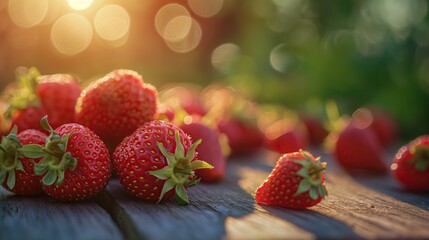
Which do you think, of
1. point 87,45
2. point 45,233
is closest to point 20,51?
point 87,45

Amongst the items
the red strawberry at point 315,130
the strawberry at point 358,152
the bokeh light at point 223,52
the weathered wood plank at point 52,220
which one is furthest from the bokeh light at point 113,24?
the weathered wood plank at point 52,220

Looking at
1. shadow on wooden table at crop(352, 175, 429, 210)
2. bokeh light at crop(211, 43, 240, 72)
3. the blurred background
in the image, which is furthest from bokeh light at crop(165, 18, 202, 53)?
shadow on wooden table at crop(352, 175, 429, 210)

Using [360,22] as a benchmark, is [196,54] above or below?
below

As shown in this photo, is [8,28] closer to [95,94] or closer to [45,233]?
[95,94]

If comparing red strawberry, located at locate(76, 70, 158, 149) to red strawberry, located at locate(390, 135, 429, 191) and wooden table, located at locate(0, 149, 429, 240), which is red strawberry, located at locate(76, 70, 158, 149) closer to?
wooden table, located at locate(0, 149, 429, 240)

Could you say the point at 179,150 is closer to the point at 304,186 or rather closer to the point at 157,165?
the point at 157,165

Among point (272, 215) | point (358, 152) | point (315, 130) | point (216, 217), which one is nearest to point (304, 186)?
point (272, 215)
